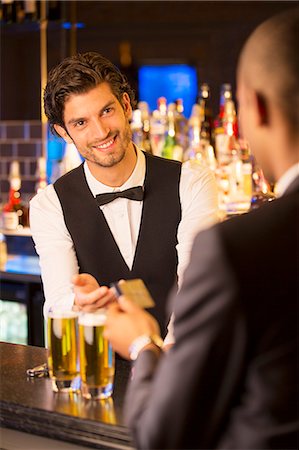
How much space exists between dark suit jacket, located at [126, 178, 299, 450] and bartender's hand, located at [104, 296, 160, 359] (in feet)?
0.66

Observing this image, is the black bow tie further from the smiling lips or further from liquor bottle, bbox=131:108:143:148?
liquor bottle, bbox=131:108:143:148

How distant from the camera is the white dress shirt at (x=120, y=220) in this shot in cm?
237

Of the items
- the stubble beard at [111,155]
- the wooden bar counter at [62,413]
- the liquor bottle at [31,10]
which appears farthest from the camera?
the liquor bottle at [31,10]

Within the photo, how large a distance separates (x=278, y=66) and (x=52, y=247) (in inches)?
54.1

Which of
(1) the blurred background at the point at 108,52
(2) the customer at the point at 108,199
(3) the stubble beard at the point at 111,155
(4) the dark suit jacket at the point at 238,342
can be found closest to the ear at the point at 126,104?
(2) the customer at the point at 108,199

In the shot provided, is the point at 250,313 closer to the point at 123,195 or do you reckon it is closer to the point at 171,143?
the point at 123,195

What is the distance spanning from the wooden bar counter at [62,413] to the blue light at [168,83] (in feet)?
13.6

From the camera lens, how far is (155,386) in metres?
1.15

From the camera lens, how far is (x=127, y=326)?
134 centimetres

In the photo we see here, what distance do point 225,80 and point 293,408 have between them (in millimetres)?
4571

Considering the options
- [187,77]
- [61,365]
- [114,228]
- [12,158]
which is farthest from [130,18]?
[61,365]

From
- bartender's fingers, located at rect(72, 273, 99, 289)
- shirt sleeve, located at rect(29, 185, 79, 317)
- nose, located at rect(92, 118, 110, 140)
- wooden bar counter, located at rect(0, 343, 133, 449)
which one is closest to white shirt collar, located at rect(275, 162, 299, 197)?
wooden bar counter, located at rect(0, 343, 133, 449)

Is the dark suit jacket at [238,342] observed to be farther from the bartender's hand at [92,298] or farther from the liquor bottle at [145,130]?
the liquor bottle at [145,130]

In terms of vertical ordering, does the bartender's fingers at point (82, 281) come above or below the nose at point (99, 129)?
below
